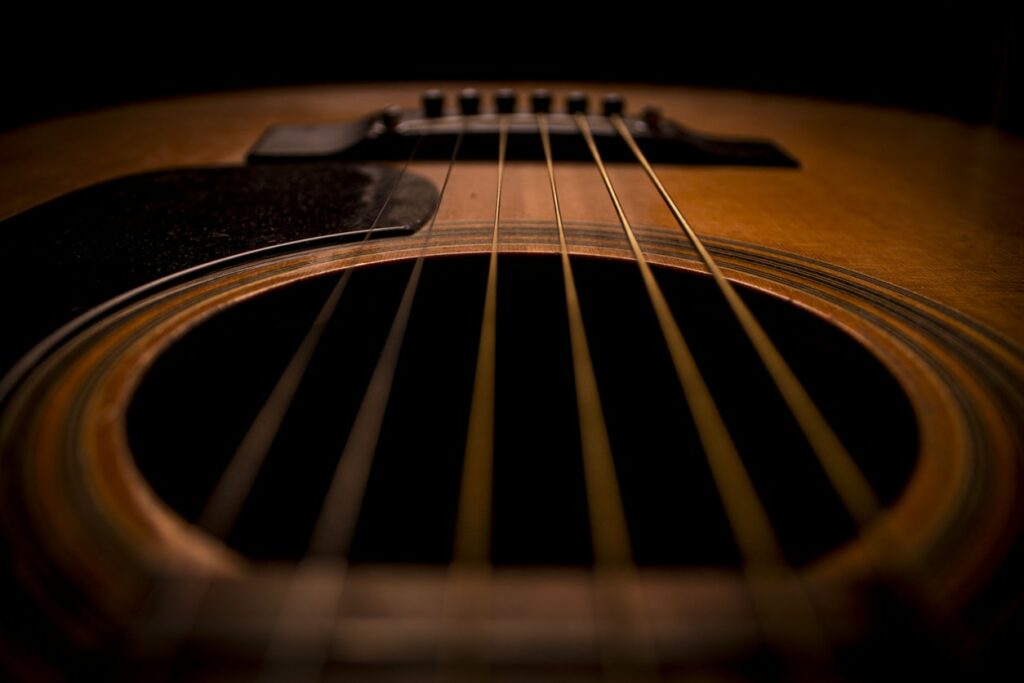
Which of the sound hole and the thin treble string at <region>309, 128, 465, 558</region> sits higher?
the sound hole

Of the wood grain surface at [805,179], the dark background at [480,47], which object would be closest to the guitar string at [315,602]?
the wood grain surface at [805,179]

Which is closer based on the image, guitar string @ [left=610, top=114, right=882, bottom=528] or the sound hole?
guitar string @ [left=610, top=114, right=882, bottom=528]

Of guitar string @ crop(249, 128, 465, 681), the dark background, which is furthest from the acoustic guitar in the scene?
the dark background

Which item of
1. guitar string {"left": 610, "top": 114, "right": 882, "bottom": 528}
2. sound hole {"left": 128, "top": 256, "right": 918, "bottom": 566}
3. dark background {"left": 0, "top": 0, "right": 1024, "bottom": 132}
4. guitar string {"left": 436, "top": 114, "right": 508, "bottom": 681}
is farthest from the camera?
dark background {"left": 0, "top": 0, "right": 1024, "bottom": 132}

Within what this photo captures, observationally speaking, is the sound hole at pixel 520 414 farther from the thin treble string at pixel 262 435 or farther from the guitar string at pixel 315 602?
the guitar string at pixel 315 602

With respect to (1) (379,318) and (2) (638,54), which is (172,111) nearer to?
(1) (379,318)

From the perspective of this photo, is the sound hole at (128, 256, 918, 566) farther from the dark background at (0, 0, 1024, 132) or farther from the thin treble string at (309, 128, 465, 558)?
the dark background at (0, 0, 1024, 132)

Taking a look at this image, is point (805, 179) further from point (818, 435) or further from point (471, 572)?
point (471, 572)

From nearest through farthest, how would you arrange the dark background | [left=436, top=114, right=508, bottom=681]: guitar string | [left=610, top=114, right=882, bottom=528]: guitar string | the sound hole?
[left=436, top=114, right=508, bottom=681]: guitar string → [left=610, top=114, right=882, bottom=528]: guitar string → the sound hole → the dark background
